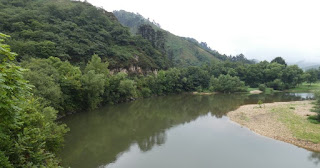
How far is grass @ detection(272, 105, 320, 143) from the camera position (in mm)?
27803

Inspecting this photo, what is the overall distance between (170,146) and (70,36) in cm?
5752

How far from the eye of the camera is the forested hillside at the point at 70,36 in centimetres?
5425

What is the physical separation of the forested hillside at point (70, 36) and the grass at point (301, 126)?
5217 cm

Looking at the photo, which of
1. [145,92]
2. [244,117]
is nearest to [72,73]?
[145,92]

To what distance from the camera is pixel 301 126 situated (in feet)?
104

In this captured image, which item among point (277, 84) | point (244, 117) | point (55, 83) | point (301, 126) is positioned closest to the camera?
point (301, 126)

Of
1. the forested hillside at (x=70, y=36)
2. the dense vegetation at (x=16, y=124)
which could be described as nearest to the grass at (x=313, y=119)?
the dense vegetation at (x=16, y=124)

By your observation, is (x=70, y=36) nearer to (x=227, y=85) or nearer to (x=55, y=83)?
(x=55, y=83)

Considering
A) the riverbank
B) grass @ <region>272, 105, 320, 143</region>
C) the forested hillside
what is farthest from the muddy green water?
Result: the forested hillside

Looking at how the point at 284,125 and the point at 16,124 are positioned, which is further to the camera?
the point at 284,125

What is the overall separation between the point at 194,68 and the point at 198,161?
7090cm

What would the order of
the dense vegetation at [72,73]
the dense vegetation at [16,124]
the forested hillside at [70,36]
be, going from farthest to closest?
the forested hillside at [70,36] → the dense vegetation at [72,73] → the dense vegetation at [16,124]

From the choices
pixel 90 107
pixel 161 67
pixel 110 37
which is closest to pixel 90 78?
pixel 90 107

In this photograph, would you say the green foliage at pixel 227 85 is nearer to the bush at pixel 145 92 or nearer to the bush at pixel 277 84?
the bush at pixel 277 84
